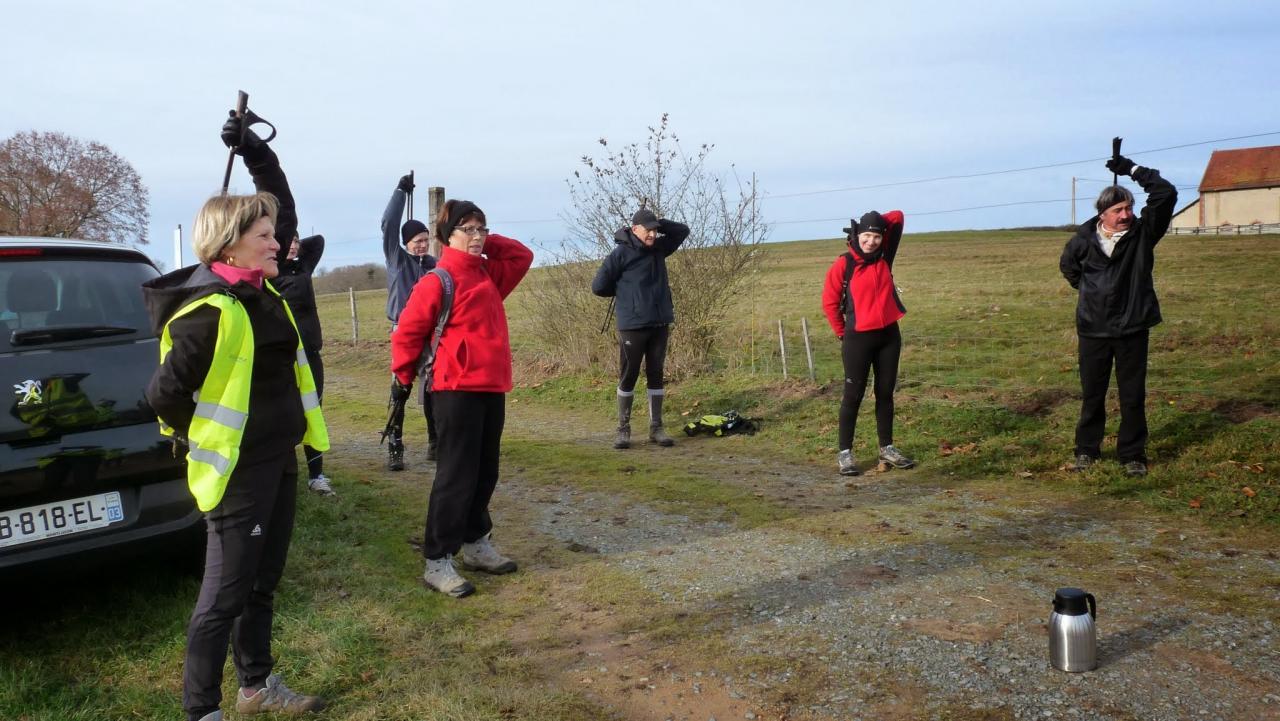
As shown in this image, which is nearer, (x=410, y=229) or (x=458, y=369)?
(x=458, y=369)

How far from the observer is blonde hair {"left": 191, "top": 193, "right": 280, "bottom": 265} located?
301cm

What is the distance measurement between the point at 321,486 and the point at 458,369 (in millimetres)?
2816

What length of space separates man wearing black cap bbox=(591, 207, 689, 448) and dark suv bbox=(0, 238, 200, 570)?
15.7 ft

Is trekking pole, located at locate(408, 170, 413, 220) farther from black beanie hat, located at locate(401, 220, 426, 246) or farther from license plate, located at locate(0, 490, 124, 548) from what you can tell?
license plate, located at locate(0, 490, 124, 548)

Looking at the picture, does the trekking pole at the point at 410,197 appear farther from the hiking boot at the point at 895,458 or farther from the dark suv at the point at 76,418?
the hiking boot at the point at 895,458

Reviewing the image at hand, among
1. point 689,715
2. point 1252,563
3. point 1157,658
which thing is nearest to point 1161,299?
point 1252,563

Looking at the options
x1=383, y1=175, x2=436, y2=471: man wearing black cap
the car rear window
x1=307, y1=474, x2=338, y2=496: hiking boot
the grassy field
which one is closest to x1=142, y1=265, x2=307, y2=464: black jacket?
the grassy field

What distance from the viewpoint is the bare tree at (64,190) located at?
3034cm

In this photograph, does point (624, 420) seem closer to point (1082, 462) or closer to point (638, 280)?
point (638, 280)

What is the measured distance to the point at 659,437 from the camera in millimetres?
8711

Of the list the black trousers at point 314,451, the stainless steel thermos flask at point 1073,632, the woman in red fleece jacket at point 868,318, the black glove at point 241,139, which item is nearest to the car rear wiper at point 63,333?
the black glove at point 241,139

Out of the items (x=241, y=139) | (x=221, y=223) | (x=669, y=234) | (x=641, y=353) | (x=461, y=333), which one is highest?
(x=241, y=139)

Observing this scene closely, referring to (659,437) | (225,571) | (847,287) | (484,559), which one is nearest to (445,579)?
(484,559)

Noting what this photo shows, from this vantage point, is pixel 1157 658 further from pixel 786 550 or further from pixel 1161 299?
pixel 1161 299
